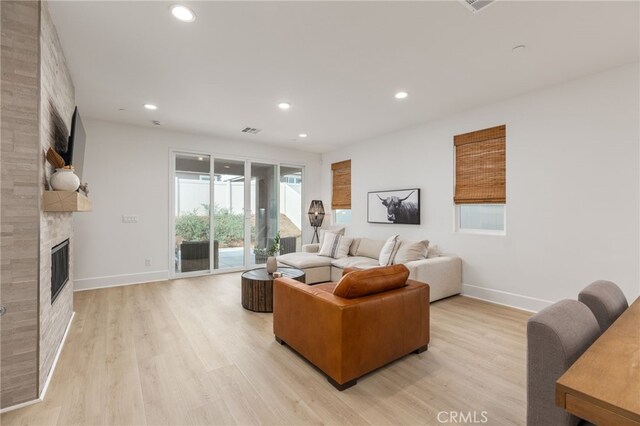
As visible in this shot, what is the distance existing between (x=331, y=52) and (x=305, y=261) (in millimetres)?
3022

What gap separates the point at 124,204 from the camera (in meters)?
4.89

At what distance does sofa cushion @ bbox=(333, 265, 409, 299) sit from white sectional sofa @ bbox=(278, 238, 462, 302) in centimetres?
145

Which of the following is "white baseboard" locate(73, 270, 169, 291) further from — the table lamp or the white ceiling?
the table lamp

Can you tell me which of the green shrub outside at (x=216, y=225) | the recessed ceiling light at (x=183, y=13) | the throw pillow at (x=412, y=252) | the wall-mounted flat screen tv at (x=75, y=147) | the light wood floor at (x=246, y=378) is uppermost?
the recessed ceiling light at (x=183, y=13)

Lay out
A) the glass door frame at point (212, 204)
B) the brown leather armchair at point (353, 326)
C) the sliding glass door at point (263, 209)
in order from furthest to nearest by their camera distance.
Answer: the sliding glass door at point (263, 209)
the glass door frame at point (212, 204)
the brown leather armchair at point (353, 326)

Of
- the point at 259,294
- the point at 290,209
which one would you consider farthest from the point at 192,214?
the point at 259,294

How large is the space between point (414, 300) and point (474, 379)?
0.67m

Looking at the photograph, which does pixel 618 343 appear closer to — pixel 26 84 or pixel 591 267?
pixel 591 267

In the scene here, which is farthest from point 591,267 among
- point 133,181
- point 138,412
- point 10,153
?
point 133,181

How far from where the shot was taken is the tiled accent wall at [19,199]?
182cm

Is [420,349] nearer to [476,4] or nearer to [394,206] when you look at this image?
[476,4]

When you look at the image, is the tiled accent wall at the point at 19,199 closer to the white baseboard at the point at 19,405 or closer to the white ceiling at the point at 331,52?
the white baseboard at the point at 19,405

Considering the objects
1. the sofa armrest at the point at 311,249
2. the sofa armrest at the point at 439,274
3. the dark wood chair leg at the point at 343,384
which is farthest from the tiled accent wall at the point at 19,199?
the sofa armrest at the point at 311,249

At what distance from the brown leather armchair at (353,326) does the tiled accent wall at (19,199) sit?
5.62ft
